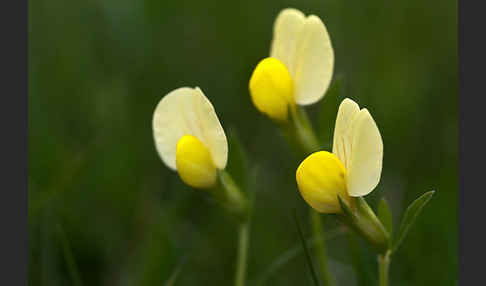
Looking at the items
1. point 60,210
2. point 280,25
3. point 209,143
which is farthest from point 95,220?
point 280,25

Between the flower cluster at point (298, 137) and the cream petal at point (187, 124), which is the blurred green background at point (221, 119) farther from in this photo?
the cream petal at point (187, 124)

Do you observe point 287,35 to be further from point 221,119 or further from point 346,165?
point 221,119

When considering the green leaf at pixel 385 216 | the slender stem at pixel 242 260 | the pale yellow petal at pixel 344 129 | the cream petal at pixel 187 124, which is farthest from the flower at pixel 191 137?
the green leaf at pixel 385 216

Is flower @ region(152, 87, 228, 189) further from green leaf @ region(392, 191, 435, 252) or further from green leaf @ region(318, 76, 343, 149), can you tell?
green leaf @ region(392, 191, 435, 252)

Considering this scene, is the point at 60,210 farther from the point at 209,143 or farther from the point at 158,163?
the point at 209,143

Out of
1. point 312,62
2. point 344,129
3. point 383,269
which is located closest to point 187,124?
point 312,62

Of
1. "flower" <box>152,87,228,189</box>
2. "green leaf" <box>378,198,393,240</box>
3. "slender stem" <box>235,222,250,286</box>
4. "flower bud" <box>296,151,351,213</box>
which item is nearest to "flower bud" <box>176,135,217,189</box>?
"flower" <box>152,87,228,189</box>
